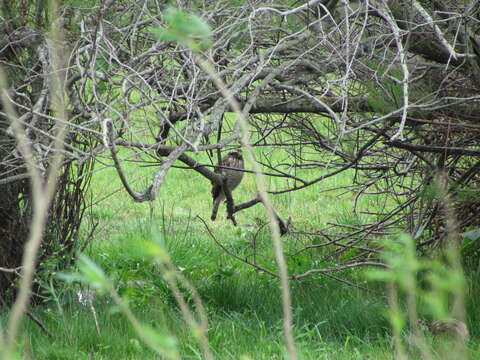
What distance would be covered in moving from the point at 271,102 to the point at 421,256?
4.90 feet

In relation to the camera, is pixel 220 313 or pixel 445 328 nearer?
pixel 445 328

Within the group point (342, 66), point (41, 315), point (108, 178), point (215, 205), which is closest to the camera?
point (342, 66)

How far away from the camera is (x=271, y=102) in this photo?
418cm

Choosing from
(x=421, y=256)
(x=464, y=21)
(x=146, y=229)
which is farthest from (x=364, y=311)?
(x=146, y=229)

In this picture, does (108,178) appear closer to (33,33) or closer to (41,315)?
(41,315)

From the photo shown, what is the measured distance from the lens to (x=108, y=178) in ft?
33.0

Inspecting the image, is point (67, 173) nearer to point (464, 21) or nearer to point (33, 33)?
point (33, 33)

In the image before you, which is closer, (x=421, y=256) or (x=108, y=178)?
(x=421, y=256)

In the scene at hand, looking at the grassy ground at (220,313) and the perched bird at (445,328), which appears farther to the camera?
the grassy ground at (220,313)

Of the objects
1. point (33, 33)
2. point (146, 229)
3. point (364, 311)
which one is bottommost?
point (364, 311)

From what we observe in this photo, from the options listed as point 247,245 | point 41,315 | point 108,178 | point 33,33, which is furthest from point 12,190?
point 108,178

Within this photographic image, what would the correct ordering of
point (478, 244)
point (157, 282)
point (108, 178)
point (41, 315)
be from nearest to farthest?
1. point (41, 315)
2. point (478, 244)
3. point (157, 282)
4. point (108, 178)

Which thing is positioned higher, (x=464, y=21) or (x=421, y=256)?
(x=464, y=21)

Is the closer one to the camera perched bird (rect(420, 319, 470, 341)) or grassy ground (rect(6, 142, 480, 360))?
perched bird (rect(420, 319, 470, 341))
